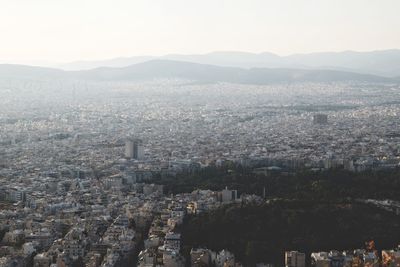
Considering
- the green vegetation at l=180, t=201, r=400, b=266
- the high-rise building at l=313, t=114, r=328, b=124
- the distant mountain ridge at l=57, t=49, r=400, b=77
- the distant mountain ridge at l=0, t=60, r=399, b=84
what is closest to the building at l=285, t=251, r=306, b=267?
the green vegetation at l=180, t=201, r=400, b=266

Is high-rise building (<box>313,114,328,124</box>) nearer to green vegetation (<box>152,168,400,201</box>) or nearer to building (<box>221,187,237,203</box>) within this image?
green vegetation (<box>152,168,400,201</box>)

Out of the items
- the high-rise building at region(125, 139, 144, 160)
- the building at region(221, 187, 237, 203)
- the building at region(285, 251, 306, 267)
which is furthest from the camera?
the high-rise building at region(125, 139, 144, 160)

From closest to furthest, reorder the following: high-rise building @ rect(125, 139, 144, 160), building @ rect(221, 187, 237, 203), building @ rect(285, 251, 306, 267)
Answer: building @ rect(285, 251, 306, 267) < building @ rect(221, 187, 237, 203) < high-rise building @ rect(125, 139, 144, 160)

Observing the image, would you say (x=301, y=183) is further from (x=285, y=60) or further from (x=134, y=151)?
(x=285, y=60)

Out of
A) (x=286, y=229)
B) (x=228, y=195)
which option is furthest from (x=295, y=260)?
(x=228, y=195)

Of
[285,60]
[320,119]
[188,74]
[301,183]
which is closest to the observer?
[301,183]

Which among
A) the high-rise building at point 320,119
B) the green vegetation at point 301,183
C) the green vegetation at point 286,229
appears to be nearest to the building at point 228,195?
the green vegetation at point 301,183

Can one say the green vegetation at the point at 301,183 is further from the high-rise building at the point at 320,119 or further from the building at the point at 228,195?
the high-rise building at the point at 320,119
